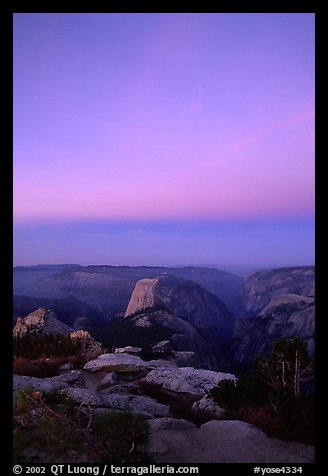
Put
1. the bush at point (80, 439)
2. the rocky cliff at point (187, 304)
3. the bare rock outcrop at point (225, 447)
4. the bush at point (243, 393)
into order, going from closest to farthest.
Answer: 1. the bush at point (80, 439)
2. the bare rock outcrop at point (225, 447)
3. the bush at point (243, 393)
4. the rocky cliff at point (187, 304)

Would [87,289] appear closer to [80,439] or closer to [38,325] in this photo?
[38,325]

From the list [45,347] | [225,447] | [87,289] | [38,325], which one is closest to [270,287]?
[87,289]

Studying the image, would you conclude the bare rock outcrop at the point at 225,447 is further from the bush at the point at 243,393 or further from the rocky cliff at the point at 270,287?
the rocky cliff at the point at 270,287

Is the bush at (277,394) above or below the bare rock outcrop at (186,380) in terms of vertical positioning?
above

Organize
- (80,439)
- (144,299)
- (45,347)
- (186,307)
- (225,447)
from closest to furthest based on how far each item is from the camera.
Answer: (80,439)
(225,447)
(45,347)
(186,307)
(144,299)

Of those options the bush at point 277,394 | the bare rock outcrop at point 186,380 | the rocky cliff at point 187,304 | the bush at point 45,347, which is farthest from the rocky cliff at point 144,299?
the bush at point 277,394

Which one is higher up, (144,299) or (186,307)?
(144,299)

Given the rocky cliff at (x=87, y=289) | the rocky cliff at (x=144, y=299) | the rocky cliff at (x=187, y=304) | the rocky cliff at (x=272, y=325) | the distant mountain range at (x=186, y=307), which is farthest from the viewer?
the rocky cliff at (x=144, y=299)

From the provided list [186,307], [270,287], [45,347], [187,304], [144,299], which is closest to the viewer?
[45,347]
